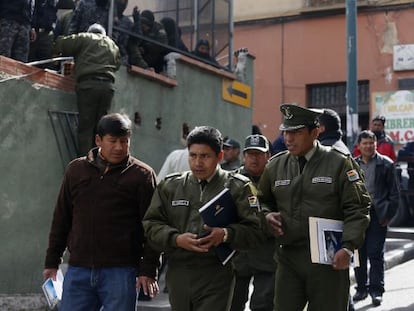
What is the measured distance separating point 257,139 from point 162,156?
16.2ft

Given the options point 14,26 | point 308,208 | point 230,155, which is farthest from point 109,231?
point 14,26

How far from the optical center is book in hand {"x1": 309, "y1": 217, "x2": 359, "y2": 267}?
4.61 metres

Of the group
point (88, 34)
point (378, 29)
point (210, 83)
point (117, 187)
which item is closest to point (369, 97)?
point (378, 29)

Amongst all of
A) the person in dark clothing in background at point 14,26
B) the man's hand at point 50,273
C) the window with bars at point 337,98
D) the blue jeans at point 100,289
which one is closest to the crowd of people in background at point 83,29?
the person in dark clothing in background at point 14,26

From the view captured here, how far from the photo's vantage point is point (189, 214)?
14.9 ft

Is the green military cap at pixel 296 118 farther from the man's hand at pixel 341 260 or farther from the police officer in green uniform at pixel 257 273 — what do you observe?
the police officer in green uniform at pixel 257 273

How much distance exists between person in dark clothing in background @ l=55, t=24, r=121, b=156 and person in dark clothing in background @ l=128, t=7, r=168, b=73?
201 centimetres

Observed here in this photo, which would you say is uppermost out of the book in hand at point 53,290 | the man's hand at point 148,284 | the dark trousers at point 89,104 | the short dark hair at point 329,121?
the dark trousers at point 89,104

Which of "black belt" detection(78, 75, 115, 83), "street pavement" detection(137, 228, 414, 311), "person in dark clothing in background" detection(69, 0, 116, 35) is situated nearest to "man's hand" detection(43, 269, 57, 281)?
"street pavement" detection(137, 228, 414, 311)

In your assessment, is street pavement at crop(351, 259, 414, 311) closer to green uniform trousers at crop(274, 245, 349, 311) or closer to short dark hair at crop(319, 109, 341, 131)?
short dark hair at crop(319, 109, 341, 131)

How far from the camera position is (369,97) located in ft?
68.8

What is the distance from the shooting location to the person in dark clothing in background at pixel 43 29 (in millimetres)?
9641

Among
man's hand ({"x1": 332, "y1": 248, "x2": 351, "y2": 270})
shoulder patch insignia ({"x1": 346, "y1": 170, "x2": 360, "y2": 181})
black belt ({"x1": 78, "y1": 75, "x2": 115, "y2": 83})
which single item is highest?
black belt ({"x1": 78, "y1": 75, "x2": 115, "y2": 83})

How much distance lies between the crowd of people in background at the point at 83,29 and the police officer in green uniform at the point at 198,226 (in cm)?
486
